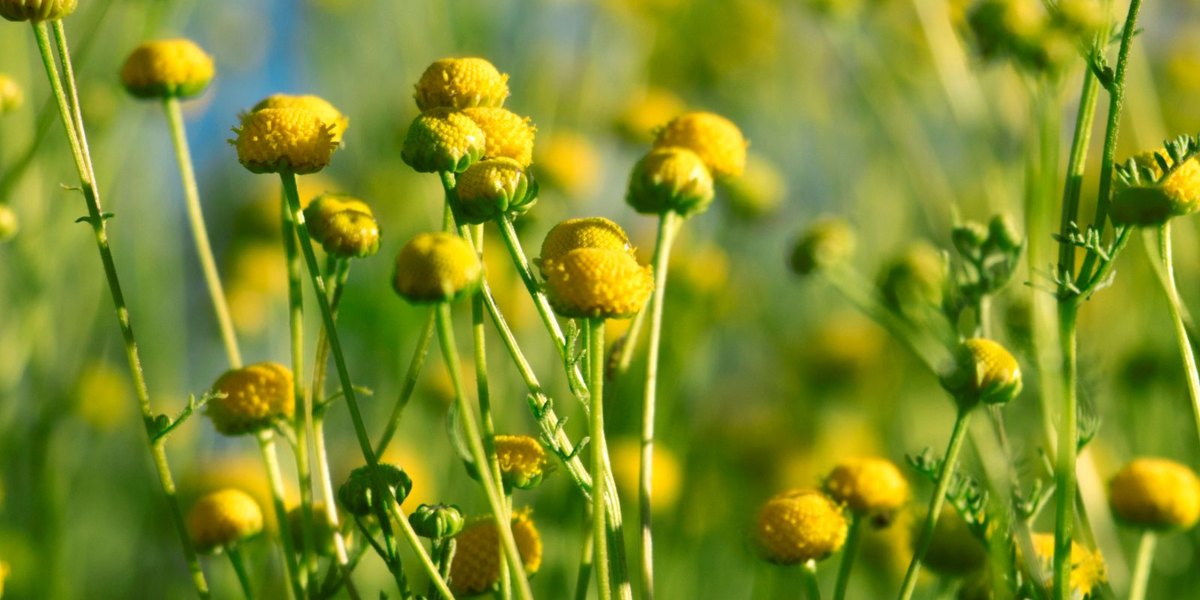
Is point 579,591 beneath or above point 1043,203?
beneath

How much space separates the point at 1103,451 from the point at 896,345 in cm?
66

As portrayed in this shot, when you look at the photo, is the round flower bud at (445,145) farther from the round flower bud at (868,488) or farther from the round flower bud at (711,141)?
A: the round flower bud at (868,488)

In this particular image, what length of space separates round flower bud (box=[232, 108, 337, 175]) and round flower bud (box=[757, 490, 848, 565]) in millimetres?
435

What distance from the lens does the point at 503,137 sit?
0.96 metres

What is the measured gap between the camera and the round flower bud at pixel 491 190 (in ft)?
2.92

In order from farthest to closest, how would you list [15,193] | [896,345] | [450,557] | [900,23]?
[900,23]
[896,345]
[15,193]
[450,557]

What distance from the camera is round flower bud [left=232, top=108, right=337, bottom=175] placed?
3.03 ft

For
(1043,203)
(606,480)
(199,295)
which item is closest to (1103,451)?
(1043,203)

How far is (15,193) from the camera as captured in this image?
166 cm

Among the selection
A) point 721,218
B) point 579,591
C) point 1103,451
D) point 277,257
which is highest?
point 721,218

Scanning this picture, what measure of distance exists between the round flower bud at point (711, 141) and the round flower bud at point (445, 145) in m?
0.27

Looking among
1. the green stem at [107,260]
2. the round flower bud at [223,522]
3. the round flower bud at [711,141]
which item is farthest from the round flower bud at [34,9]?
the round flower bud at [711,141]

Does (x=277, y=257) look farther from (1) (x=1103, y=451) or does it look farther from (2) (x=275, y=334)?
(1) (x=1103, y=451)

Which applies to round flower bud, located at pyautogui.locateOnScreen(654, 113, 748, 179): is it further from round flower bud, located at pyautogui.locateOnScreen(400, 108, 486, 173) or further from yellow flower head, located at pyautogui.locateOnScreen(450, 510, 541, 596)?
yellow flower head, located at pyautogui.locateOnScreen(450, 510, 541, 596)
